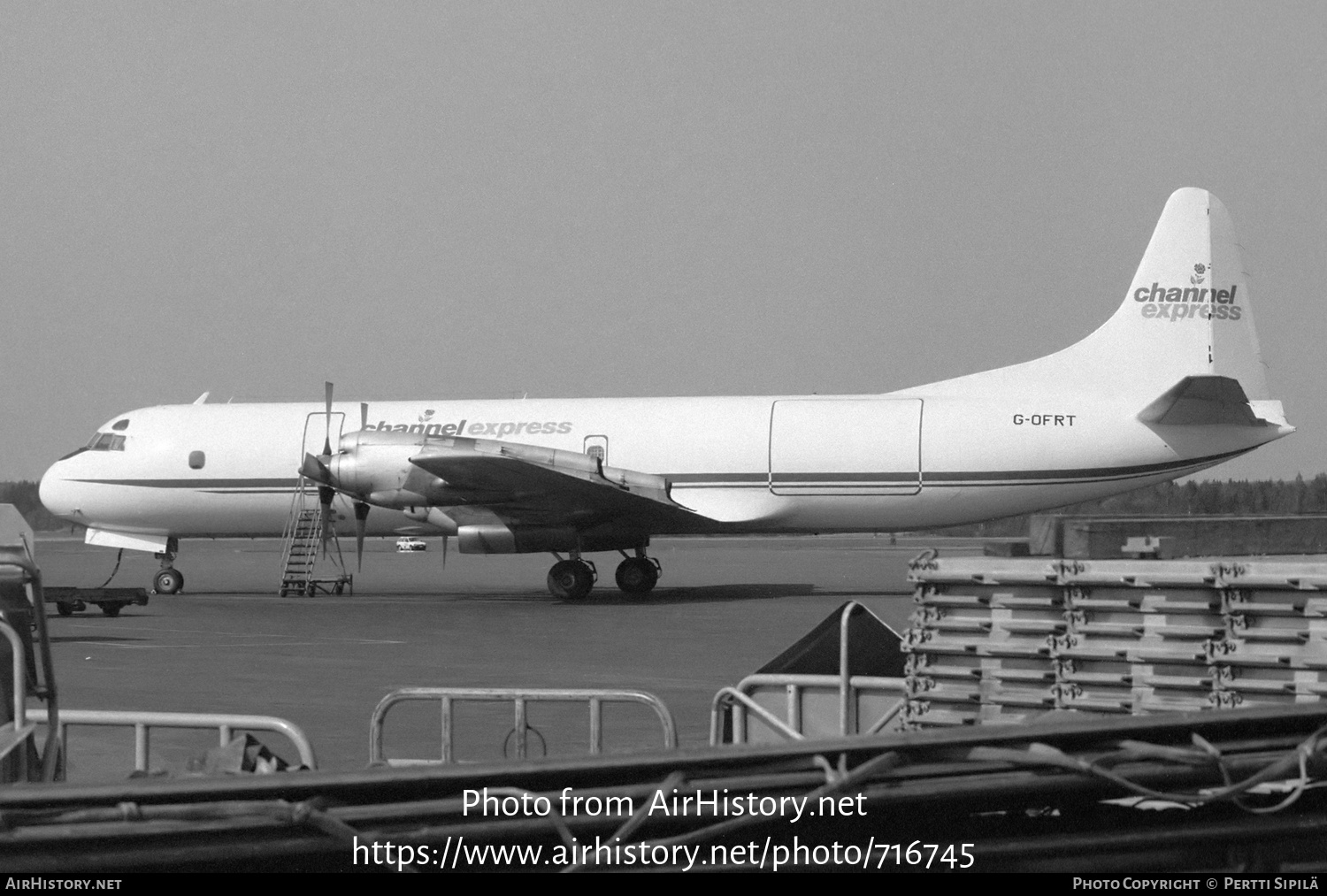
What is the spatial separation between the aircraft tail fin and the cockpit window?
17.3 meters

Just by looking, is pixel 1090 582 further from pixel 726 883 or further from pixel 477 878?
pixel 477 878

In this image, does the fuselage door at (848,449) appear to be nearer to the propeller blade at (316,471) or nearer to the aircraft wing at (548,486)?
the aircraft wing at (548,486)

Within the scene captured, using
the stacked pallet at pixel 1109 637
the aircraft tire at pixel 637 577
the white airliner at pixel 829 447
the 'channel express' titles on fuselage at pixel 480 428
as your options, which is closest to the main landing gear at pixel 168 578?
the white airliner at pixel 829 447

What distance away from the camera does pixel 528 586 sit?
30.0 meters

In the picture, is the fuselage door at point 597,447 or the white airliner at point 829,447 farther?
the fuselage door at point 597,447

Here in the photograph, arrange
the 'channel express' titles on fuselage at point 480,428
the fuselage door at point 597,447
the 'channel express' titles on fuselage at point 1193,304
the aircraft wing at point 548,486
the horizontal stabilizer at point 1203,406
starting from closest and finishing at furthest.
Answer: the horizontal stabilizer at point 1203,406 < the aircraft wing at point 548,486 < the 'channel express' titles on fuselage at point 1193,304 < the fuselage door at point 597,447 < the 'channel express' titles on fuselage at point 480,428

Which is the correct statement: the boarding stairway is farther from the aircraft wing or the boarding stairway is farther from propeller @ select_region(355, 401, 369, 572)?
the aircraft wing

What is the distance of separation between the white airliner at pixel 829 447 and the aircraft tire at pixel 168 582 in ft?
→ 10.2

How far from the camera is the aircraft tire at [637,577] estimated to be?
969 inches

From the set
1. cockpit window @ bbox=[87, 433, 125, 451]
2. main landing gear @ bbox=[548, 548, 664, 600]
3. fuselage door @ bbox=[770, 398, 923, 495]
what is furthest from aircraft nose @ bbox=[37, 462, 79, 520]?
fuselage door @ bbox=[770, 398, 923, 495]

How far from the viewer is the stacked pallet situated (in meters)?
4.66

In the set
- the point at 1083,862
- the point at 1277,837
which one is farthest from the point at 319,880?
the point at 1277,837

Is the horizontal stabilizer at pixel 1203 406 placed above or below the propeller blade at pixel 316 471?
above

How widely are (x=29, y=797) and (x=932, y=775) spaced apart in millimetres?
2091
